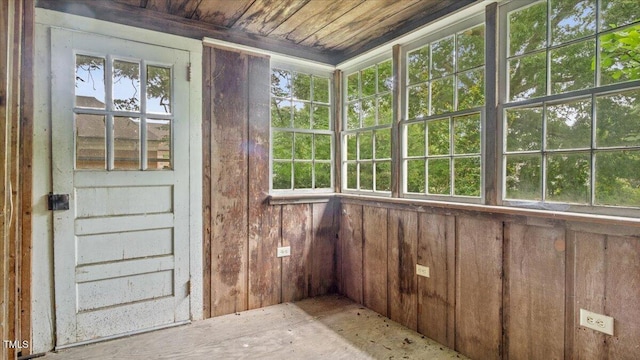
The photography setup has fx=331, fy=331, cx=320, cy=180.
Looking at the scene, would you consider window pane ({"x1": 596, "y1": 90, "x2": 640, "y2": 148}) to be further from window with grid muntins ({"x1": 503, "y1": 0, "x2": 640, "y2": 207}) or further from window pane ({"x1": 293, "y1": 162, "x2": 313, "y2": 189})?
window pane ({"x1": 293, "y1": 162, "x2": 313, "y2": 189})

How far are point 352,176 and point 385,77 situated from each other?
0.98 metres

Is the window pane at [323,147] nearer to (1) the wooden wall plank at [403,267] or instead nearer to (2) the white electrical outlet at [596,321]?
(1) the wooden wall plank at [403,267]

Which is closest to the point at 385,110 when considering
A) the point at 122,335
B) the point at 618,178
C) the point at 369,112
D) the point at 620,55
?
the point at 369,112

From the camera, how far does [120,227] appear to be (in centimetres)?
240

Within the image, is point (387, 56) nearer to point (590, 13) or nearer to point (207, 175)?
point (590, 13)

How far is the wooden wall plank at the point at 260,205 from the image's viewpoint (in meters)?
2.93

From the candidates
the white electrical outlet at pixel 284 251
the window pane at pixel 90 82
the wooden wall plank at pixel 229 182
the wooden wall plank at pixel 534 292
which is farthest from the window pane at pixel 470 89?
the window pane at pixel 90 82

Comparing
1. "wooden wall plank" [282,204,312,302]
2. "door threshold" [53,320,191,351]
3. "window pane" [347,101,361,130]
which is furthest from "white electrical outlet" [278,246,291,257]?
"window pane" [347,101,361,130]

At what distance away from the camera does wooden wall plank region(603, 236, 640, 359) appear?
151cm

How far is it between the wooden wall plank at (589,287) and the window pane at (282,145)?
7.39 ft

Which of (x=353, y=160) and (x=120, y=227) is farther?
(x=353, y=160)

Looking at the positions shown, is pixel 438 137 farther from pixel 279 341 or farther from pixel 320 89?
pixel 279 341

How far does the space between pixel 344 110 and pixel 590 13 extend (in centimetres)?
202

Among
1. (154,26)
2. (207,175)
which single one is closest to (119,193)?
(207,175)
